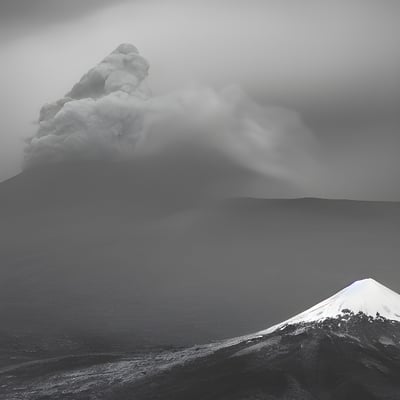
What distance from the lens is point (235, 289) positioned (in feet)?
586

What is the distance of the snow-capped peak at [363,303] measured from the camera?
192ft

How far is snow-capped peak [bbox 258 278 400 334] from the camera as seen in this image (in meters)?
58.4

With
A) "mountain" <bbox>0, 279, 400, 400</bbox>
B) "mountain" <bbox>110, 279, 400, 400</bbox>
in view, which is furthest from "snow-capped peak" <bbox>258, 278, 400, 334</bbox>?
"mountain" <bbox>0, 279, 400, 400</bbox>

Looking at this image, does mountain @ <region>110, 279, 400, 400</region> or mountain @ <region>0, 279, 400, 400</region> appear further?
mountain @ <region>0, 279, 400, 400</region>

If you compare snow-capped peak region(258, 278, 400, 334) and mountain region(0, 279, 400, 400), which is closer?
mountain region(0, 279, 400, 400)

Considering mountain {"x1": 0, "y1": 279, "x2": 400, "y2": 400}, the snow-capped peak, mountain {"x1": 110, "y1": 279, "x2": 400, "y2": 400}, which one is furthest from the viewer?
the snow-capped peak

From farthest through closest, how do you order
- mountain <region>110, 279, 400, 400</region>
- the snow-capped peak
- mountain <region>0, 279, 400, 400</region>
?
the snow-capped peak < mountain <region>0, 279, 400, 400</region> < mountain <region>110, 279, 400, 400</region>

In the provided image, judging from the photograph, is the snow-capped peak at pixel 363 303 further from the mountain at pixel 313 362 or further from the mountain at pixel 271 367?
the mountain at pixel 271 367

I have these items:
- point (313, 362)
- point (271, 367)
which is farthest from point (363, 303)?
point (271, 367)

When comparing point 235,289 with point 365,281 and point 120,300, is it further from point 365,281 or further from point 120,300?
point 365,281

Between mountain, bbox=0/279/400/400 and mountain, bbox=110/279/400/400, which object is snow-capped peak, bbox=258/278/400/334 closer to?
mountain, bbox=110/279/400/400

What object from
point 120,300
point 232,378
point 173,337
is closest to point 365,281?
point 232,378

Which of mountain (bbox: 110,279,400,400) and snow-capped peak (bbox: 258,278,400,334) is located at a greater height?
snow-capped peak (bbox: 258,278,400,334)

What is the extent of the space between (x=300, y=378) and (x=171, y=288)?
130275 mm
